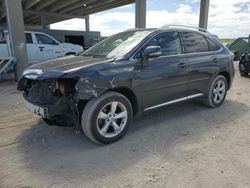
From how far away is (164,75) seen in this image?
4043 mm

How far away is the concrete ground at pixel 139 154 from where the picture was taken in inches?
107

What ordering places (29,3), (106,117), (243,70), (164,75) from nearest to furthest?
(106,117), (164,75), (243,70), (29,3)

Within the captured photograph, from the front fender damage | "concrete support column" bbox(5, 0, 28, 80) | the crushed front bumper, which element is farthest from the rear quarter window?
"concrete support column" bbox(5, 0, 28, 80)

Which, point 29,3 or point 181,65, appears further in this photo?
point 29,3

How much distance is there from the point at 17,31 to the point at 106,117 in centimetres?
651

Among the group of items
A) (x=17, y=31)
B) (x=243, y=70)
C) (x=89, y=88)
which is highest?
(x=17, y=31)

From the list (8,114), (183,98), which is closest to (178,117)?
(183,98)

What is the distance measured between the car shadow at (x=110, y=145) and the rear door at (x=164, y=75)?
492 mm

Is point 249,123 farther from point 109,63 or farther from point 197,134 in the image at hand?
point 109,63

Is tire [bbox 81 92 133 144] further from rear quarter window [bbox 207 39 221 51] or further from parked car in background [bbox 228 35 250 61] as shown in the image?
parked car in background [bbox 228 35 250 61]

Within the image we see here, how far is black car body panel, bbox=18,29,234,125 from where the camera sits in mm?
3264

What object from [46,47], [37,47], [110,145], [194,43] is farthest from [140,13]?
[110,145]

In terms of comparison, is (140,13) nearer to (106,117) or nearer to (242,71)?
(242,71)

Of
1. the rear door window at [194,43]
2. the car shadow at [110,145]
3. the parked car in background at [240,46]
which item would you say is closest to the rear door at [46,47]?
the car shadow at [110,145]
